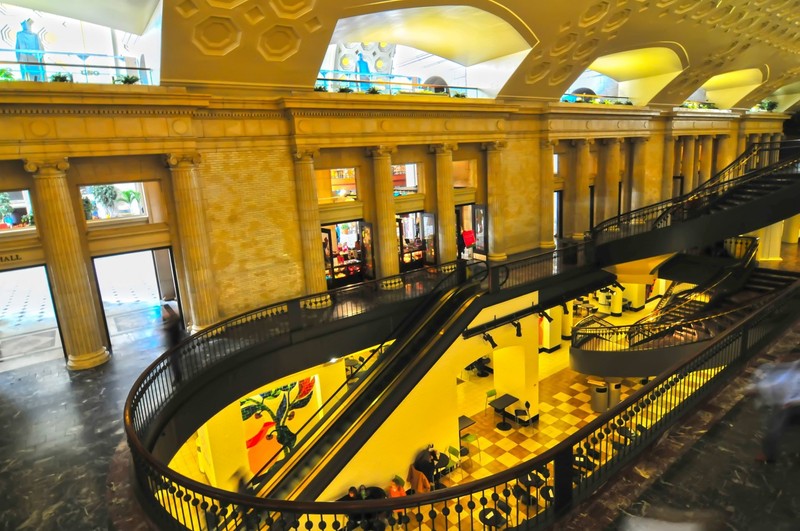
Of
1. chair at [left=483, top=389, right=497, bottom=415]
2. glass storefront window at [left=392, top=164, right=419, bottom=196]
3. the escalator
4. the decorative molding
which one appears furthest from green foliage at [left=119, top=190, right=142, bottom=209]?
the escalator

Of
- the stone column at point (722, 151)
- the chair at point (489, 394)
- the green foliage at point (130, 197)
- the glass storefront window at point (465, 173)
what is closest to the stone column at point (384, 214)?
the glass storefront window at point (465, 173)

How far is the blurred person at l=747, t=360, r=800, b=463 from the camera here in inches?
198

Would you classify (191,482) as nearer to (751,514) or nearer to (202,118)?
(751,514)

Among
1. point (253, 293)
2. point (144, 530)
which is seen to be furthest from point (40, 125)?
point (144, 530)

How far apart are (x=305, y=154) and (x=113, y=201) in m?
4.74

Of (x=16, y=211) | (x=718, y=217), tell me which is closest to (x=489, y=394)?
(x=718, y=217)

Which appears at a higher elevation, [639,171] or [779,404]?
[639,171]

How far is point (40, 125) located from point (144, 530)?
730 cm

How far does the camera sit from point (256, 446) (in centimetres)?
1125

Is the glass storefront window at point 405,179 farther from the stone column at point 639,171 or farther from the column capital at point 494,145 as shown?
the stone column at point 639,171

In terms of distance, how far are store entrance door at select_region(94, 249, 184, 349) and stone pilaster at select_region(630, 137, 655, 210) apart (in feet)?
61.6

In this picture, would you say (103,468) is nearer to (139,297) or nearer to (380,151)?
(139,297)

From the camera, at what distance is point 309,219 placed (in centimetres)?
1180

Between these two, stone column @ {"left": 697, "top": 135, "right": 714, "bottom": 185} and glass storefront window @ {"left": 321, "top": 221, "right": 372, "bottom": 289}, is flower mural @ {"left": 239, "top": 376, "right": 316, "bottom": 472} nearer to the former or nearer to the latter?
glass storefront window @ {"left": 321, "top": 221, "right": 372, "bottom": 289}
